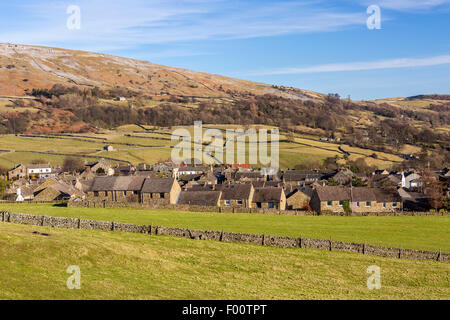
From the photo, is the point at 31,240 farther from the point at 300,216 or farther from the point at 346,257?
the point at 300,216

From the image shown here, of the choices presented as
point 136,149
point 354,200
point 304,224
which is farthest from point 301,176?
point 136,149

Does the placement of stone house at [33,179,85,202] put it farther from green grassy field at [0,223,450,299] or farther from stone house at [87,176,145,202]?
green grassy field at [0,223,450,299]

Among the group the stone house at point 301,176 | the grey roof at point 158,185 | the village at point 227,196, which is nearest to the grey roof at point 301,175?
the stone house at point 301,176

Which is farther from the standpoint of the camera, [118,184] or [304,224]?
[118,184]

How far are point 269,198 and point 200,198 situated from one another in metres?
10.4

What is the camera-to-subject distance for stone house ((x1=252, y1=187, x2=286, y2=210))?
70000 mm

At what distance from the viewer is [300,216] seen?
61062mm

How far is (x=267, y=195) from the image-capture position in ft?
234

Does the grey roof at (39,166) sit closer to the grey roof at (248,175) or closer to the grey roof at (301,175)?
the grey roof at (248,175)

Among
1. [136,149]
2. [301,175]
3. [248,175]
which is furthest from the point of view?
[136,149]

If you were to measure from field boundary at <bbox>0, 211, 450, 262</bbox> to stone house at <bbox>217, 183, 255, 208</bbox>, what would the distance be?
28.6 m

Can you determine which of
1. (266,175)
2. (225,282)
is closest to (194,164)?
(266,175)

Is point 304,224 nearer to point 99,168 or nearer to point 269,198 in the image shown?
point 269,198

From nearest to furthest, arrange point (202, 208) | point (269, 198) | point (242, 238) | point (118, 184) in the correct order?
point (242, 238)
point (202, 208)
point (269, 198)
point (118, 184)
